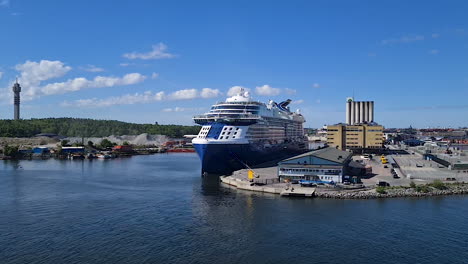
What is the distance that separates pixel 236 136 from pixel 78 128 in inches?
3422

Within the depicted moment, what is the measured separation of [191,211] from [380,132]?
4677cm

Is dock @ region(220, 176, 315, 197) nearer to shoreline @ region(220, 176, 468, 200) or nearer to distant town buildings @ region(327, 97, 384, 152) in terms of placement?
shoreline @ region(220, 176, 468, 200)

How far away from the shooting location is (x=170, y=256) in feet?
56.2

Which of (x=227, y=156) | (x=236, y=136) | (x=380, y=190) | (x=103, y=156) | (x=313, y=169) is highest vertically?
(x=236, y=136)

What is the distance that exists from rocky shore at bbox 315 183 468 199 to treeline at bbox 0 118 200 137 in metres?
84.1

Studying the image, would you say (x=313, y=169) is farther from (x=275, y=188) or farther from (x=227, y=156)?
(x=227, y=156)

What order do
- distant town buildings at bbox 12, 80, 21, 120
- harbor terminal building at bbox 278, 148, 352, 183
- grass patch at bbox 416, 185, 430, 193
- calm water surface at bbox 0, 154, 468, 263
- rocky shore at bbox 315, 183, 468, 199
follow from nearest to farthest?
calm water surface at bbox 0, 154, 468, 263 < rocky shore at bbox 315, 183, 468, 199 < grass patch at bbox 416, 185, 430, 193 < harbor terminal building at bbox 278, 148, 352, 183 < distant town buildings at bbox 12, 80, 21, 120

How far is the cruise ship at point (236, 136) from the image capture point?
3812 centimetres

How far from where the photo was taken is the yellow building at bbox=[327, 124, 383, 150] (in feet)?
212

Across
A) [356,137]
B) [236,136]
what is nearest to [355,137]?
[356,137]

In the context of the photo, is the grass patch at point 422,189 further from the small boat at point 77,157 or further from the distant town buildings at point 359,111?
the distant town buildings at point 359,111

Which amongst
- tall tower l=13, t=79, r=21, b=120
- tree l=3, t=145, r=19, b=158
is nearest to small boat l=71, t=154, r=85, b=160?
tree l=3, t=145, r=19, b=158

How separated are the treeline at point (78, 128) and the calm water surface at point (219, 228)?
73.1 metres

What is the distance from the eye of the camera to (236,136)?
3869cm
